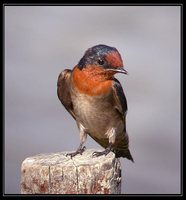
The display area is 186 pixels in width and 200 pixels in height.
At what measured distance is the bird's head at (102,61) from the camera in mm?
4934

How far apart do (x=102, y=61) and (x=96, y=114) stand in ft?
2.27

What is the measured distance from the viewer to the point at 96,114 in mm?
5578

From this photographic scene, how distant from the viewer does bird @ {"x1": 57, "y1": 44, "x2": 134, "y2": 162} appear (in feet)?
16.8

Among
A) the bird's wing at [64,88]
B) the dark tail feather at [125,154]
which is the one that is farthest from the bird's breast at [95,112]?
the dark tail feather at [125,154]

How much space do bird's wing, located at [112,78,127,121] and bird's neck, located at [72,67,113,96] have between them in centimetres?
7

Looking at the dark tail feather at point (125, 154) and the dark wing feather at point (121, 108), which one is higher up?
the dark wing feather at point (121, 108)

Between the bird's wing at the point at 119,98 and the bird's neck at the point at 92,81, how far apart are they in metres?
0.07

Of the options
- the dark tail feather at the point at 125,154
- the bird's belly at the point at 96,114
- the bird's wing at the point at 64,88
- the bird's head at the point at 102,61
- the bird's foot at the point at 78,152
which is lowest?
the dark tail feather at the point at 125,154

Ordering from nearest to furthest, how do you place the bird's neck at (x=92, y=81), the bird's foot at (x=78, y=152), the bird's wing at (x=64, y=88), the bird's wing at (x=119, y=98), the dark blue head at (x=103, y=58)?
the bird's foot at (x=78, y=152) < the dark blue head at (x=103, y=58) < the bird's neck at (x=92, y=81) < the bird's wing at (x=119, y=98) < the bird's wing at (x=64, y=88)

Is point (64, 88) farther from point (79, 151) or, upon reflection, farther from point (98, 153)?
point (98, 153)

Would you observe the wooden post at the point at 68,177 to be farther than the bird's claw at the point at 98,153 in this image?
No

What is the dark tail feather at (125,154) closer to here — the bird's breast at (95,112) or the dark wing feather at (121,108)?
the dark wing feather at (121,108)

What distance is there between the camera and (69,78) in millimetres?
5645

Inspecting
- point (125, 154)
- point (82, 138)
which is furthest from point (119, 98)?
point (125, 154)
